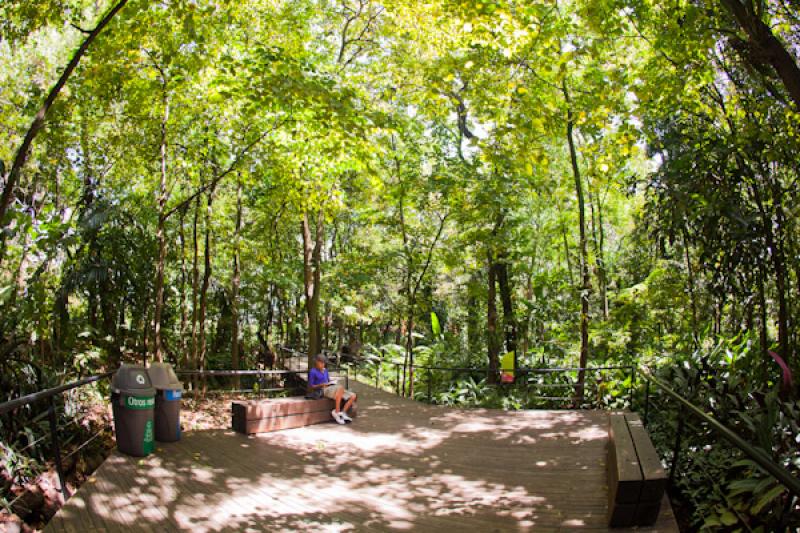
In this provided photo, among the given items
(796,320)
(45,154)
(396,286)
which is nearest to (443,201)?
(796,320)

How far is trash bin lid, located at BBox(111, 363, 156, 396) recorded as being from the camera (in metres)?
5.95

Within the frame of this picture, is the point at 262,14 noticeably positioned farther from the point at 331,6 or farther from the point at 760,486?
the point at 760,486

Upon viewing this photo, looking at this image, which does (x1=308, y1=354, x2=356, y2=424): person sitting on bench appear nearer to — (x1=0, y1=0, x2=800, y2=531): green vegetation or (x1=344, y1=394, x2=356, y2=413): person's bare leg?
(x1=344, y1=394, x2=356, y2=413): person's bare leg

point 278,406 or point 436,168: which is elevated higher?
point 436,168

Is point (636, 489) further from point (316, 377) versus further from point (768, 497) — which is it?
point (316, 377)

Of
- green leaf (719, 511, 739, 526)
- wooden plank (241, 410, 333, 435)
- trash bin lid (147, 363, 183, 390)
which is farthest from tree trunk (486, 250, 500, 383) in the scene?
green leaf (719, 511, 739, 526)

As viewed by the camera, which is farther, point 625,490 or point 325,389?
point 325,389

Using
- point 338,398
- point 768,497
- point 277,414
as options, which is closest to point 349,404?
point 338,398

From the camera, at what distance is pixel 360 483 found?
610cm

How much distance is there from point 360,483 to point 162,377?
274cm

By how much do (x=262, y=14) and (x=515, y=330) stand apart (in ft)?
39.1

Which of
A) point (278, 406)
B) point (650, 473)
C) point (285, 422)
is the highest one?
point (650, 473)

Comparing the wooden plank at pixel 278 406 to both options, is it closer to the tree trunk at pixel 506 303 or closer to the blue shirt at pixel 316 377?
the blue shirt at pixel 316 377

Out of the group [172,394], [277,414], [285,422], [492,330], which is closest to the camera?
[172,394]
